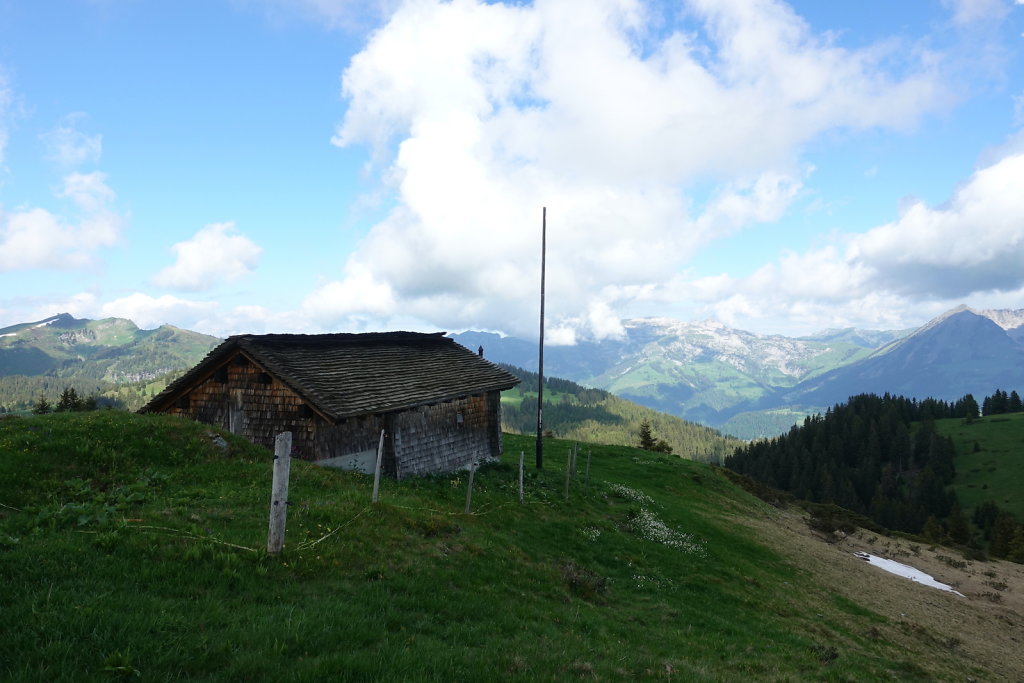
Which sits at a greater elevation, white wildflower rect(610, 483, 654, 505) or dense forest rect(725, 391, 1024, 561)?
white wildflower rect(610, 483, 654, 505)

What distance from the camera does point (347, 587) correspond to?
9.52 meters

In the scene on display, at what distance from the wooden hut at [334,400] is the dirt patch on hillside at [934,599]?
18711 millimetres

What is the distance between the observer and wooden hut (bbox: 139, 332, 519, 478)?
23125 millimetres

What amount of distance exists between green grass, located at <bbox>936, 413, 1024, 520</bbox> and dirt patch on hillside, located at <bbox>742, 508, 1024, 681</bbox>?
83.0 meters

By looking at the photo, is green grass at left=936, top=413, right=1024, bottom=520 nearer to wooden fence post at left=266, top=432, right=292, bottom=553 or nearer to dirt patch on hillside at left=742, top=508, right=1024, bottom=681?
dirt patch on hillside at left=742, top=508, right=1024, bottom=681

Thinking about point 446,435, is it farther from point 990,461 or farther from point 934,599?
point 990,461

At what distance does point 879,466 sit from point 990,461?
→ 22305 millimetres

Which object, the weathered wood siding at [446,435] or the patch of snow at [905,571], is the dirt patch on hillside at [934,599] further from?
the weathered wood siding at [446,435]

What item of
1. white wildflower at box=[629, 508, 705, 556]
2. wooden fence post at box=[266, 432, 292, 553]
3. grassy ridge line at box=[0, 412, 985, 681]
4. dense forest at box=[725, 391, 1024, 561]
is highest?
wooden fence post at box=[266, 432, 292, 553]

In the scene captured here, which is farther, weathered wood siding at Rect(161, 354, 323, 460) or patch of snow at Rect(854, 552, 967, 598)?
patch of snow at Rect(854, 552, 967, 598)

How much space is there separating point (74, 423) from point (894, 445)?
171 m

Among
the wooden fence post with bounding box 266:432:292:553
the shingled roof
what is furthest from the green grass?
the wooden fence post with bounding box 266:432:292:553

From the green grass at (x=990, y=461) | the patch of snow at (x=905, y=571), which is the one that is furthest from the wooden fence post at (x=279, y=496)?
the green grass at (x=990, y=461)

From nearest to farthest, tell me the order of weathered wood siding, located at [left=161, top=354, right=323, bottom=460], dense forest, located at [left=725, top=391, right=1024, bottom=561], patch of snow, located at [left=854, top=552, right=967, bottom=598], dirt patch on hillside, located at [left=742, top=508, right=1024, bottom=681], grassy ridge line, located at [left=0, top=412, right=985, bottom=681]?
grassy ridge line, located at [left=0, top=412, right=985, bottom=681] → dirt patch on hillside, located at [left=742, top=508, right=1024, bottom=681] → weathered wood siding, located at [left=161, top=354, right=323, bottom=460] → patch of snow, located at [left=854, top=552, right=967, bottom=598] → dense forest, located at [left=725, top=391, right=1024, bottom=561]
